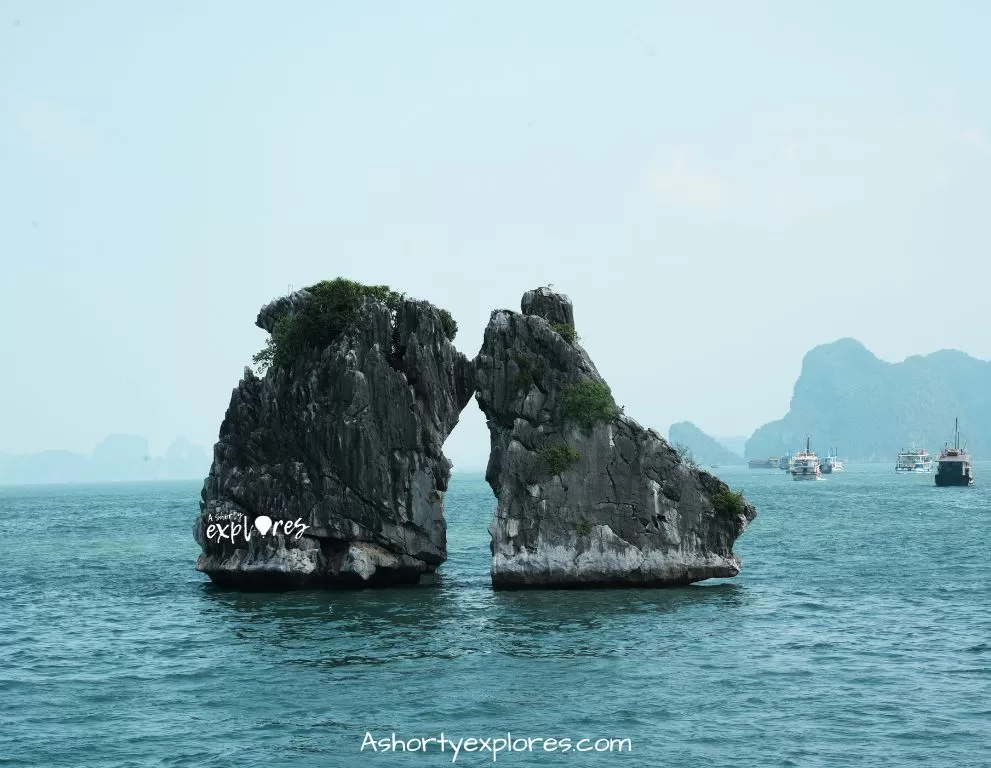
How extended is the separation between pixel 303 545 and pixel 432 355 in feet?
38.2

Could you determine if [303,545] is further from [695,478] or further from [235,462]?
[695,478]

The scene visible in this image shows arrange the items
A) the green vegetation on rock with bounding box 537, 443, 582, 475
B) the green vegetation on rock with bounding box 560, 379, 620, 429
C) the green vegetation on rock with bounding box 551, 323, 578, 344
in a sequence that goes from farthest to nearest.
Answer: the green vegetation on rock with bounding box 551, 323, 578, 344 < the green vegetation on rock with bounding box 560, 379, 620, 429 < the green vegetation on rock with bounding box 537, 443, 582, 475

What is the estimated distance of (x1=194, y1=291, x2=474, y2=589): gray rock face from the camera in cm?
5291

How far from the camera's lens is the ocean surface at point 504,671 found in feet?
95.5

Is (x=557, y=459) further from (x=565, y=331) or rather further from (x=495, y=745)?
(x=495, y=745)

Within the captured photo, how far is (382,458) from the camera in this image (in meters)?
53.2

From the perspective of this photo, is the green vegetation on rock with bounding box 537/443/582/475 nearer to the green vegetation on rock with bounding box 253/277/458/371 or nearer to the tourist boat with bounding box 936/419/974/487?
the green vegetation on rock with bounding box 253/277/458/371

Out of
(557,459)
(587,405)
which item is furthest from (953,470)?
(557,459)

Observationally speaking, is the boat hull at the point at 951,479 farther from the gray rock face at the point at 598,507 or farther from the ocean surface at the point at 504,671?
the gray rock face at the point at 598,507

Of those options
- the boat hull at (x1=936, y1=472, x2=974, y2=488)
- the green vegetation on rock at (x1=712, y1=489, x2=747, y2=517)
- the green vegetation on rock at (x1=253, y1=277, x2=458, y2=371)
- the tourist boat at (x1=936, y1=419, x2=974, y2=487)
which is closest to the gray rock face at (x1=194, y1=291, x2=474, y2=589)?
the green vegetation on rock at (x1=253, y1=277, x2=458, y2=371)

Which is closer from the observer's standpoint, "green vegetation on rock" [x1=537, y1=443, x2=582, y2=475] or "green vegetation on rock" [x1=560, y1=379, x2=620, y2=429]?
"green vegetation on rock" [x1=537, y1=443, x2=582, y2=475]

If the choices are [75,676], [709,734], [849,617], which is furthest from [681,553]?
[75,676]

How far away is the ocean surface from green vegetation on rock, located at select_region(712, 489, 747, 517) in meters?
3.87

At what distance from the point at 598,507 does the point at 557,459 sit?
2.94 meters
